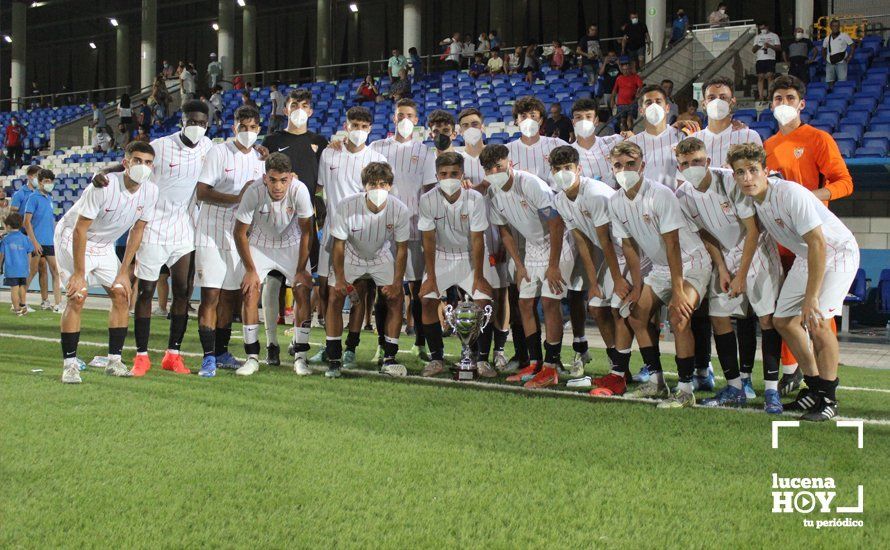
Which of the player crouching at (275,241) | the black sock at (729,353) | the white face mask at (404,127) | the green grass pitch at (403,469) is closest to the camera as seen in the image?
the green grass pitch at (403,469)

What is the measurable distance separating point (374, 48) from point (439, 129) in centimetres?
2916

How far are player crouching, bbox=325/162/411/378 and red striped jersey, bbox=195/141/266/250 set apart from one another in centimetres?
85

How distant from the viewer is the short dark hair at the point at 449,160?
23.4 ft

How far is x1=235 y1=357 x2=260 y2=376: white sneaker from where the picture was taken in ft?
23.8

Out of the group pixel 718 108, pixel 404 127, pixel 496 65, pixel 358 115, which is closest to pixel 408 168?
pixel 404 127

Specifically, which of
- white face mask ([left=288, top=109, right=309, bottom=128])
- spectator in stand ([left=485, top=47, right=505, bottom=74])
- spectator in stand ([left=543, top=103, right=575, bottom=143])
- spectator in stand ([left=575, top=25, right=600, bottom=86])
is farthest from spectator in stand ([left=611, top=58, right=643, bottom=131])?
white face mask ([left=288, top=109, right=309, bottom=128])

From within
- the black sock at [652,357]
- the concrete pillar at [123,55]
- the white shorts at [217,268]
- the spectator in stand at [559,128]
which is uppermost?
the concrete pillar at [123,55]

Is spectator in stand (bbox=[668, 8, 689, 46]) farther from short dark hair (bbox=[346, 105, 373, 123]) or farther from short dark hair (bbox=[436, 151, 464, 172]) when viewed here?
short dark hair (bbox=[436, 151, 464, 172])

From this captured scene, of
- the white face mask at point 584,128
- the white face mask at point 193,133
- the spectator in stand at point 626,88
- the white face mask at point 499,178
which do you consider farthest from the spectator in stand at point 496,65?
the white face mask at point 499,178

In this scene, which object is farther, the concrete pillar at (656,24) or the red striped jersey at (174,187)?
the concrete pillar at (656,24)

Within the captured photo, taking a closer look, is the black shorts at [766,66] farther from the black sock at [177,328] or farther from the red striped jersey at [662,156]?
the black sock at [177,328]

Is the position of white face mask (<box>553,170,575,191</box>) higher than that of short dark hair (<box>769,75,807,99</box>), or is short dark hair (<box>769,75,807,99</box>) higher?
short dark hair (<box>769,75,807,99</box>)

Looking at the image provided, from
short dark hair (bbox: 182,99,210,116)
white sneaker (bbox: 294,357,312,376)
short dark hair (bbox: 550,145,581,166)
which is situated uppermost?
short dark hair (bbox: 182,99,210,116)

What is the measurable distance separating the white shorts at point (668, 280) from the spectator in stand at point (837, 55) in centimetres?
1147
